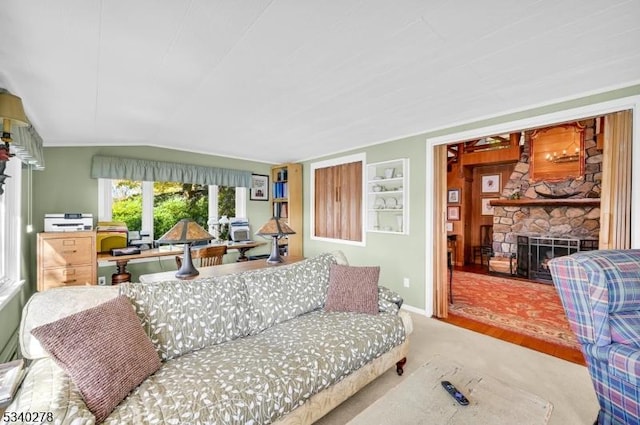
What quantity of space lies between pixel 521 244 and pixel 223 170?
223 inches

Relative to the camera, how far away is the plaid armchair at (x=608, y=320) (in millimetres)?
1388

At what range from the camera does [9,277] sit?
251 centimetres

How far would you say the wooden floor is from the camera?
2.44 meters

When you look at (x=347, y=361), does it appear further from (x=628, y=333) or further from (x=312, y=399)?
(x=628, y=333)

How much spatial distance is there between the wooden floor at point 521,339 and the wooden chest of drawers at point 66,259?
4030 mm

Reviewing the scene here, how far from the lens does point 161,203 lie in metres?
4.16

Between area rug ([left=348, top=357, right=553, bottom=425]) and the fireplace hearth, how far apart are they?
Result: 4.73 meters

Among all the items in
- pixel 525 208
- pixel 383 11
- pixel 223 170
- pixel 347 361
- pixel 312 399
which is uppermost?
pixel 383 11

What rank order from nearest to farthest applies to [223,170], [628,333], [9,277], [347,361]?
[628,333] → [347,361] → [9,277] → [223,170]

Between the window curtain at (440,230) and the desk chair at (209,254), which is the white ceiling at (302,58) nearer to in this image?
the window curtain at (440,230)

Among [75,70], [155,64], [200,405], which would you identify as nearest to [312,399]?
[200,405]

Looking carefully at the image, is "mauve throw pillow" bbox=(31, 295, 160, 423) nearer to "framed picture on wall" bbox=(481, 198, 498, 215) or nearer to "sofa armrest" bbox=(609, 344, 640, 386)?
"sofa armrest" bbox=(609, 344, 640, 386)

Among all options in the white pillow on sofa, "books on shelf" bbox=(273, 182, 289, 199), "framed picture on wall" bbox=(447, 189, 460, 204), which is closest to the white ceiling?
the white pillow on sofa

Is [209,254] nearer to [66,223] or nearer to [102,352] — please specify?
[66,223]
